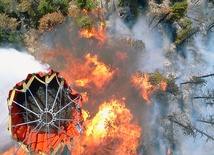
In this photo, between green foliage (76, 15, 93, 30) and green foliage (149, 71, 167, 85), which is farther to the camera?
green foliage (149, 71, 167, 85)

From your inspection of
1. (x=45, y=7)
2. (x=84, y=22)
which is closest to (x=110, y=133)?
(x=84, y=22)

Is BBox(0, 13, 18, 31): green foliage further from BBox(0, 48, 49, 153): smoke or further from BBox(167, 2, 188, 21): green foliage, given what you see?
BBox(167, 2, 188, 21): green foliage

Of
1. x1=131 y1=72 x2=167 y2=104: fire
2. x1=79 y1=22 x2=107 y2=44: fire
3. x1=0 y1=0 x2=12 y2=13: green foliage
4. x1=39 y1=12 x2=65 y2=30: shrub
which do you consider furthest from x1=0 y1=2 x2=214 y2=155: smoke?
x1=0 y1=0 x2=12 y2=13: green foliage

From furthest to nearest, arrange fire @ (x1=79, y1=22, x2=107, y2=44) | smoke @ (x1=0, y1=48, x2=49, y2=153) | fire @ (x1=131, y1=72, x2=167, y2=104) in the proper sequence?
1. fire @ (x1=131, y1=72, x2=167, y2=104)
2. fire @ (x1=79, y1=22, x2=107, y2=44)
3. smoke @ (x1=0, y1=48, x2=49, y2=153)

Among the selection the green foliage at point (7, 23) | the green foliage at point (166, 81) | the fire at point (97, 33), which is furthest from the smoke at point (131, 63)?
the green foliage at point (7, 23)

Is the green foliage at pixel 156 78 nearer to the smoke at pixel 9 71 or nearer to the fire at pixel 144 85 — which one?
the fire at pixel 144 85
